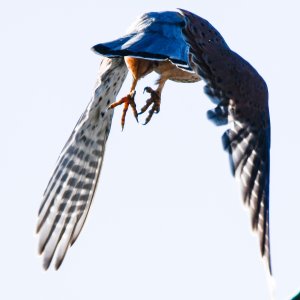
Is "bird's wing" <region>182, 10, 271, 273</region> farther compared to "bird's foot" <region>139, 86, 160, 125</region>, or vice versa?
"bird's foot" <region>139, 86, 160, 125</region>

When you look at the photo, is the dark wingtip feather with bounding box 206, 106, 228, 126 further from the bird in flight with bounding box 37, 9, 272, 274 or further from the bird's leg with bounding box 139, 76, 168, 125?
the bird's leg with bounding box 139, 76, 168, 125

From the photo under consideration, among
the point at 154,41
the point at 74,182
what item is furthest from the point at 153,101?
the point at 74,182

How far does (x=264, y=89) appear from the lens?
18500 millimetres

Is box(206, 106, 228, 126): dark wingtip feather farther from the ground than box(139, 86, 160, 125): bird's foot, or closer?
closer

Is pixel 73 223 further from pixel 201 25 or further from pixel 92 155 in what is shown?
pixel 201 25

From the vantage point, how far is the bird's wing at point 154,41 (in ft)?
58.1

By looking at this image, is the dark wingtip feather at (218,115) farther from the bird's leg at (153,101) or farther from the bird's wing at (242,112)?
the bird's leg at (153,101)

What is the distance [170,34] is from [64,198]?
A: 2.39m

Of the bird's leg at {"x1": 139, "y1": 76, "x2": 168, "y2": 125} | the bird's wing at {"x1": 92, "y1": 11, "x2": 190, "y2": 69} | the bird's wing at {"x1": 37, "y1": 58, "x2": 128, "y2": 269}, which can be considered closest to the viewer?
the bird's wing at {"x1": 92, "y1": 11, "x2": 190, "y2": 69}

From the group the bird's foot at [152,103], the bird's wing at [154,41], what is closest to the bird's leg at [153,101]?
the bird's foot at [152,103]

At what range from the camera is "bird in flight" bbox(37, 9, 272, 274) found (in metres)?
17.8

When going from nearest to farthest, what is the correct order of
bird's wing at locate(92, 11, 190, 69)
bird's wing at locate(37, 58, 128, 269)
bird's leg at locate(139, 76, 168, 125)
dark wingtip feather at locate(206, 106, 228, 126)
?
dark wingtip feather at locate(206, 106, 228, 126) < bird's wing at locate(92, 11, 190, 69) < bird's leg at locate(139, 76, 168, 125) < bird's wing at locate(37, 58, 128, 269)

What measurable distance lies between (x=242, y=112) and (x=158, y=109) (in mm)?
885

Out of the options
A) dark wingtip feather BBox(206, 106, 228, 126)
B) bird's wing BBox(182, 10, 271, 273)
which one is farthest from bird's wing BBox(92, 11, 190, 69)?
dark wingtip feather BBox(206, 106, 228, 126)
